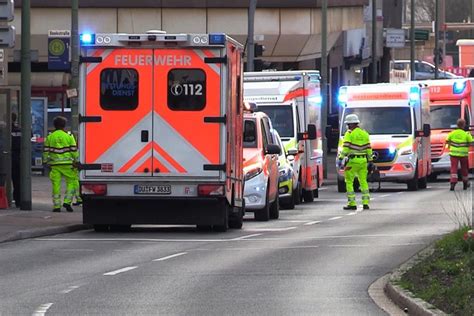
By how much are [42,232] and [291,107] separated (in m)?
10.5

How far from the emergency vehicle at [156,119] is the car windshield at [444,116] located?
75.1 feet

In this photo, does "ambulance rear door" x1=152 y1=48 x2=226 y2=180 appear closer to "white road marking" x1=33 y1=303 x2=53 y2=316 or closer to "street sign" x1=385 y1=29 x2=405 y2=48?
"white road marking" x1=33 y1=303 x2=53 y2=316

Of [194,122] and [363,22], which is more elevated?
[363,22]

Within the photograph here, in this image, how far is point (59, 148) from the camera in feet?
90.9

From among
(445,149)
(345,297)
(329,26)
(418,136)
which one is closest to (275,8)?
(329,26)

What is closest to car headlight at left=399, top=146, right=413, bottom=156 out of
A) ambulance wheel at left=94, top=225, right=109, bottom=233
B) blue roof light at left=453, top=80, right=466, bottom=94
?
blue roof light at left=453, top=80, right=466, bottom=94

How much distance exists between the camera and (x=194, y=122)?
73.3ft

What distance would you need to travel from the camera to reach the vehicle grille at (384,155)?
38281mm

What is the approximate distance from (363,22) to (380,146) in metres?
26.4

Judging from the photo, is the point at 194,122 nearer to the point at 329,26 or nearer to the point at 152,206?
the point at 152,206

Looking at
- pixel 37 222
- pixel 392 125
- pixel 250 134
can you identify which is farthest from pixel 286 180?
pixel 392 125

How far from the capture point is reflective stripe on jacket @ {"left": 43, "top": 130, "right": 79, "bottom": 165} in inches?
1092

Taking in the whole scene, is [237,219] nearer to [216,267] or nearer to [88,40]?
[88,40]

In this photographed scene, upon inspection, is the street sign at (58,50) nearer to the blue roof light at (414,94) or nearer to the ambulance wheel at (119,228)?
the ambulance wheel at (119,228)
